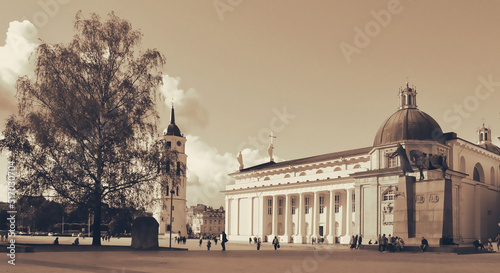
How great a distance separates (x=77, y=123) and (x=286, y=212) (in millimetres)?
55400

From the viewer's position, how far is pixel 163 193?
3312cm

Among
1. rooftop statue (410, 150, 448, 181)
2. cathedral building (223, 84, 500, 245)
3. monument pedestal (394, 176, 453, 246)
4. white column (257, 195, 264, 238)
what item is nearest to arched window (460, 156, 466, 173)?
cathedral building (223, 84, 500, 245)

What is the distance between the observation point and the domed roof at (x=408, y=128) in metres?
62.3

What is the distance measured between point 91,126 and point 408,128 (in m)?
42.0

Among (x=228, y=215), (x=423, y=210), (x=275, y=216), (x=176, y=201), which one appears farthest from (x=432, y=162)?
(x=176, y=201)

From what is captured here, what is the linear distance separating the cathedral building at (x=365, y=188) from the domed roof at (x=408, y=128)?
11 cm

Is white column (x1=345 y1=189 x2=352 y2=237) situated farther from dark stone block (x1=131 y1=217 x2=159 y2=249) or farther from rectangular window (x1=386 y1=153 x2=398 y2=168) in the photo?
dark stone block (x1=131 y1=217 x2=159 y2=249)

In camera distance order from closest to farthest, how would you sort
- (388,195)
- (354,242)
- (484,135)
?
(354,242) < (388,195) < (484,135)

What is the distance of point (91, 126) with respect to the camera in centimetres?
3141

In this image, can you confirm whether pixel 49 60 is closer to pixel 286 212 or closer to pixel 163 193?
pixel 163 193

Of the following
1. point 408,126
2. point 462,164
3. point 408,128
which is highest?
point 408,126

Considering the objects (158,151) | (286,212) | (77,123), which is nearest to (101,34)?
(77,123)

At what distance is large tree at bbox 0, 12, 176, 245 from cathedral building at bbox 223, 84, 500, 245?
695 inches

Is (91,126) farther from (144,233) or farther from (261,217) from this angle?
(261,217)
